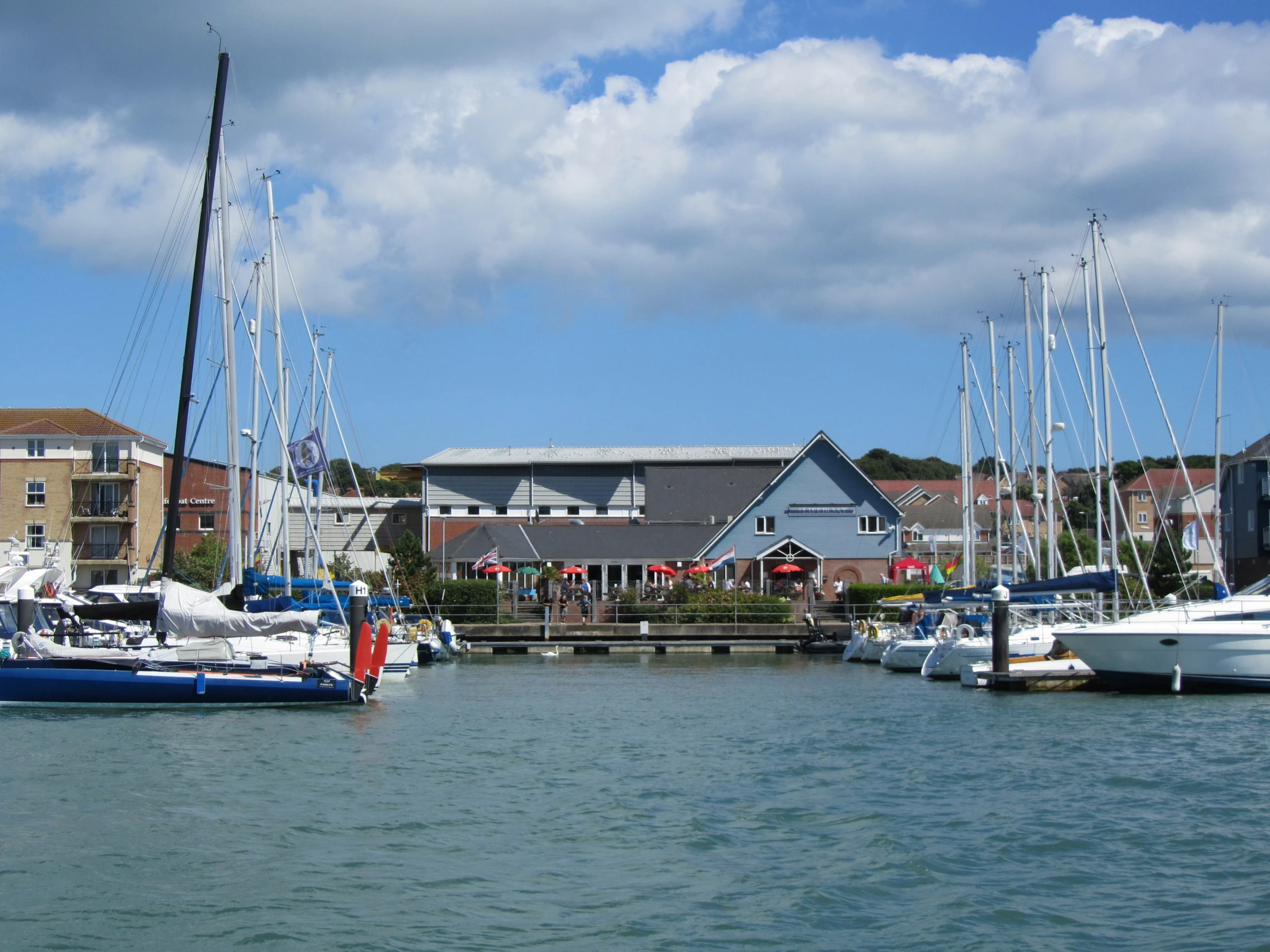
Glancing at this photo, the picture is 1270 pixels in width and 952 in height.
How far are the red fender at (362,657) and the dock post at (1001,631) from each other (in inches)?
636

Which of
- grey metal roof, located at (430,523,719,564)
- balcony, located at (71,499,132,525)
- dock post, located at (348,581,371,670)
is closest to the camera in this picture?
dock post, located at (348,581,371,670)

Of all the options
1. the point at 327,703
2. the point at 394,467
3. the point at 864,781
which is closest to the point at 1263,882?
the point at 864,781

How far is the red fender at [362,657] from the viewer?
1235 inches

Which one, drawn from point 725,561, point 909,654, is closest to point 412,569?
point 725,561

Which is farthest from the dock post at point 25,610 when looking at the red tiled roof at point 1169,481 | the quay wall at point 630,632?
the red tiled roof at point 1169,481

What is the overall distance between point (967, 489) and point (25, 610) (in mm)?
36166

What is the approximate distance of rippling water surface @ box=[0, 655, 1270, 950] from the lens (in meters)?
13.1

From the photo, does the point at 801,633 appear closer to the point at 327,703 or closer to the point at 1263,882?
the point at 327,703

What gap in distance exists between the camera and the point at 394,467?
149 metres

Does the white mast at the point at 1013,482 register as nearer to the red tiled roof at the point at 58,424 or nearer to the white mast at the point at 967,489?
the white mast at the point at 967,489

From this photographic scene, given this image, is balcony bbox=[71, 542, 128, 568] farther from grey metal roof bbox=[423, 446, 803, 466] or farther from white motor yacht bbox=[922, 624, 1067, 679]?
white motor yacht bbox=[922, 624, 1067, 679]

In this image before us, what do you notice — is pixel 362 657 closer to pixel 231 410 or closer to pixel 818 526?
pixel 231 410

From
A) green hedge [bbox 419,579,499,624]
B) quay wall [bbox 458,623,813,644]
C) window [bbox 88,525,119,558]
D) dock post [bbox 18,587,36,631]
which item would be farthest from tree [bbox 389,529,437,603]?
dock post [bbox 18,587,36,631]

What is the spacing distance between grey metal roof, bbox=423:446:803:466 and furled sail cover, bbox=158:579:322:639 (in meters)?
52.5
